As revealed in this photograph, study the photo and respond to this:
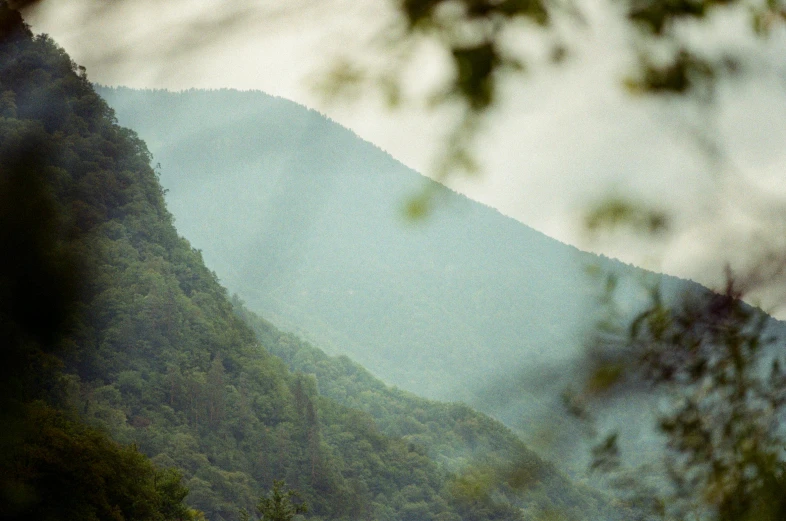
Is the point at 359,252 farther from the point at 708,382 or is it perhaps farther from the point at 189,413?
the point at 708,382

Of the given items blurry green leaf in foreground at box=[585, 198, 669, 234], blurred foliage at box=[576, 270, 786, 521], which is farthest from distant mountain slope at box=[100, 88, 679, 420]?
blurry green leaf in foreground at box=[585, 198, 669, 234]

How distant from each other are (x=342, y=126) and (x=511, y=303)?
2.47 metres

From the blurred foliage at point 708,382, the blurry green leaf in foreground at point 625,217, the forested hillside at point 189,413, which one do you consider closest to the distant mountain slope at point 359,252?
the blurred foliage at point 708,382

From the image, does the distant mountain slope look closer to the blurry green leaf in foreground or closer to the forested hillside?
the blurry green leaf in foreground

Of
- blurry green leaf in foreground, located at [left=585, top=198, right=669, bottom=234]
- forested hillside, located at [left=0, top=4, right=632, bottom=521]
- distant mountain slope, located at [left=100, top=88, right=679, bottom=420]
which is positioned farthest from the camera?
forested hillside, located at [left=0, top=4, right=632, bottom=521]

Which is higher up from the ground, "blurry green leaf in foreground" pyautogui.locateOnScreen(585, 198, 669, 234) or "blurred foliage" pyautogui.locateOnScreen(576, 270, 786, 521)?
"blurry green leaf in foreground" pyautogui.locateOnScreen(585, 198, 669, 234)

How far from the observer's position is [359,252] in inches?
4601

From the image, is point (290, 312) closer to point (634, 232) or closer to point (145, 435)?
point (145, 435)

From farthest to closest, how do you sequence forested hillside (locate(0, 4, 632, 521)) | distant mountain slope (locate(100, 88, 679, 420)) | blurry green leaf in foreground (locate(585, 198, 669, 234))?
forested hillside (locate(0, 4, 632, 521)), distant mountain slope (locate(100, 88, 679, 420)), blurry green leaf in foreground (locate(585, 198, 669, 234))

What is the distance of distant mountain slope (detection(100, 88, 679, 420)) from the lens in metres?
1.65

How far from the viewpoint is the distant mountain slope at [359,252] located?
165 cm

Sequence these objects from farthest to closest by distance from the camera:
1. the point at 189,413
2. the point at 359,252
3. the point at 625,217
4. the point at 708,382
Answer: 1. the point at 359,252
2. the point at 189,413
3. the point at 708,382
4. the point at 625,217

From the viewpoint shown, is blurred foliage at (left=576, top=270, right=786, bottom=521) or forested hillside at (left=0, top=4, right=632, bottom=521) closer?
blurred foliage at (left=576, top=270, right=786, bottom=521)

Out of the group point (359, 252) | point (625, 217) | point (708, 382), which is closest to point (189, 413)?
point (708, 382)
